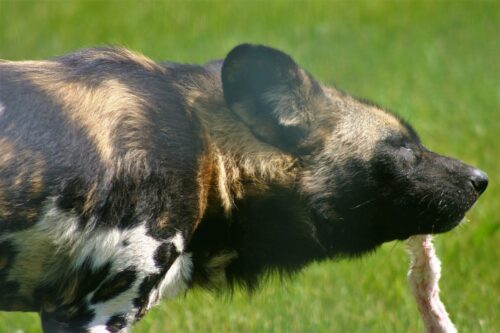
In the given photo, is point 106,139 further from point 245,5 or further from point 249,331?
point 245,5

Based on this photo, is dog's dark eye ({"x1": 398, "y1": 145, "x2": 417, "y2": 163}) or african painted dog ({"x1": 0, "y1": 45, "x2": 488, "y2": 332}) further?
dog's dark eye ({"x1": 398, "y1": 145, "x2": 417, "y2": 163})

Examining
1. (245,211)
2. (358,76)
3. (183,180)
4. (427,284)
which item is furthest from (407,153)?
(358,76)

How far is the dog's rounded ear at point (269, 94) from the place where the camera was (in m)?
3.67

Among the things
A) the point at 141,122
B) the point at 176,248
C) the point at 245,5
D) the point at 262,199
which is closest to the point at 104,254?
the point at 176,248

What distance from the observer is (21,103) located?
10.6ft

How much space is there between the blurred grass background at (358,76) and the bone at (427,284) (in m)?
0.34

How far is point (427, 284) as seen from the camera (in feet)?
13.3

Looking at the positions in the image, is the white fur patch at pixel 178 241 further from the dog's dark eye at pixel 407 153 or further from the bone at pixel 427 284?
the bone at pixel 427 284

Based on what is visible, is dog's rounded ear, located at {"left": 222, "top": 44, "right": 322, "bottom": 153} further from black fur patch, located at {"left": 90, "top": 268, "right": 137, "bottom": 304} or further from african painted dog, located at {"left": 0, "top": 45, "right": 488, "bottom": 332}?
black fur patch, located at {"left": 90, "top": 268, "right": 137, "bottom": 304}

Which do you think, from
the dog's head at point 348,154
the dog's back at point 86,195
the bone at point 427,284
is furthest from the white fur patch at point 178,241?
the bone at point 427,284

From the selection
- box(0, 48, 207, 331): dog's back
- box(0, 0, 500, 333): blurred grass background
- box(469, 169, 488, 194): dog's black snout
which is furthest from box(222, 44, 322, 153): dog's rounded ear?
box(469, 169, 488, 194): dog's black snout

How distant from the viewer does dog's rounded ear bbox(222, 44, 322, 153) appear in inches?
145

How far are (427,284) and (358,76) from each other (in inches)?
160

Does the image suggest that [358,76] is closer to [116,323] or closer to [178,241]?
[178,241]
